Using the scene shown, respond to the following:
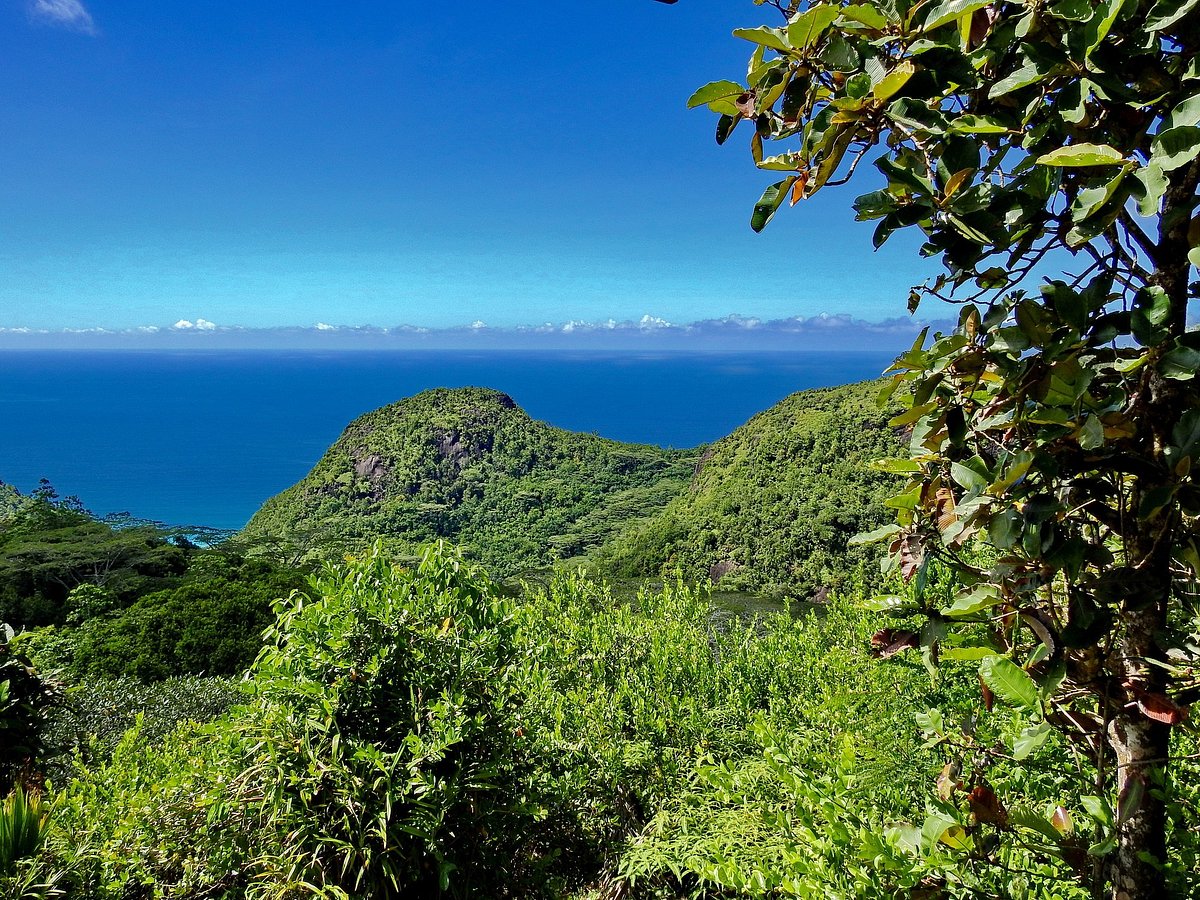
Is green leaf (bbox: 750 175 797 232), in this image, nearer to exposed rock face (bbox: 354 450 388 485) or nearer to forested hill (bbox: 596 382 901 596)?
forested hill (bbox: 596 382 901 596)

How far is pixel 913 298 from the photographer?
121 cm

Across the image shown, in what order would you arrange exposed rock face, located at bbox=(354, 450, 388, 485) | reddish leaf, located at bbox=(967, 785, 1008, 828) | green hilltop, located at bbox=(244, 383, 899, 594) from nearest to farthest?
reddish leaf, located at bbox=(967, 785, 1008, 828) < green hilltop, located at bbox=(244, 383, 899, 594) < exposed rock face, located at bbox=(354, 450, 388, 485)

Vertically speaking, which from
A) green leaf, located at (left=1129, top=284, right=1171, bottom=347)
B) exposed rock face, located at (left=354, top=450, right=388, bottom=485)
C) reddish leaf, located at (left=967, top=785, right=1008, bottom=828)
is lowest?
exposed rock face, located at (left=354, top=450, right=388, bottom=485)

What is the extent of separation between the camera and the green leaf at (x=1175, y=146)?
0.78 metres

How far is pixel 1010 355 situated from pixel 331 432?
162 meters

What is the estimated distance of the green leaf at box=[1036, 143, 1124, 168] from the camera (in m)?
0.79

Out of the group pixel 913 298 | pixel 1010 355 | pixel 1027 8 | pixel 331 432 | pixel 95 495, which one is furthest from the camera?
pixel 331 432

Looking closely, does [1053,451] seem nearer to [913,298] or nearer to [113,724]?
[913,298]

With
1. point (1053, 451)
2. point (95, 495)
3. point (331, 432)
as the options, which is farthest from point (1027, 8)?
point (331, 432)

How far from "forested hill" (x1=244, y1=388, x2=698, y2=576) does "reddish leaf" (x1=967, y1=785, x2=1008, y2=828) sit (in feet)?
136

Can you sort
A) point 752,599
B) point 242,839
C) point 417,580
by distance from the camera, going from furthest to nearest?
point 752,599, point 417,580, point 242,839

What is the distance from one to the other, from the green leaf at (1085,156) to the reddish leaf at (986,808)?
1.08m

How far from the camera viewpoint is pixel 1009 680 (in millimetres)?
1078

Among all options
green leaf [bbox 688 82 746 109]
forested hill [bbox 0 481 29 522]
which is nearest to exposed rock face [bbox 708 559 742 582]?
green leaf [bbox 688 82 746 109]
